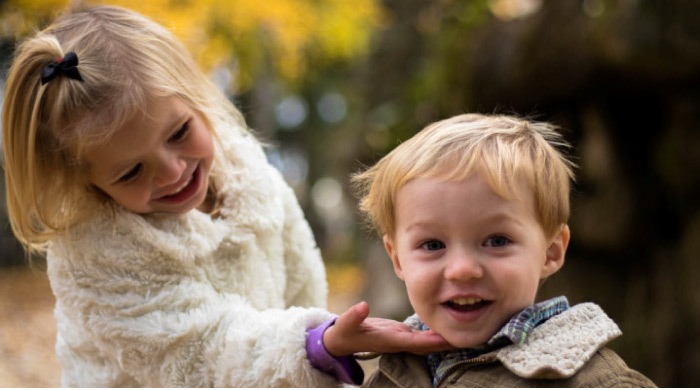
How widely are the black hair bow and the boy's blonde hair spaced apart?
0.82 m

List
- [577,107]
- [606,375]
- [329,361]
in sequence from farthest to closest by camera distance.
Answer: [577,107] < [329,361] < [606,375]

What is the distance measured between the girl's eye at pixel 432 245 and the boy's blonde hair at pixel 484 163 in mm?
130

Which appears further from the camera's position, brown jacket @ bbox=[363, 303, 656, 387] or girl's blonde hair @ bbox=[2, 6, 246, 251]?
girl's blonde hair @ bbox=[2, 6, 246, 251]

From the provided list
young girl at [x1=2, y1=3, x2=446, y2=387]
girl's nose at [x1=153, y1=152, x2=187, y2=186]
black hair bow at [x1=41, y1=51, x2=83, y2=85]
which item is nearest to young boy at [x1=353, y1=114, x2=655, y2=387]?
young girl at [x1=2, y1=3, x2=446, y2=387]

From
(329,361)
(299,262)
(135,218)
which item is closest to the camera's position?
(329,361)

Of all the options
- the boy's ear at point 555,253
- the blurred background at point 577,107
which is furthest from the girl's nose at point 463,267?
the blurred background at point 577,107

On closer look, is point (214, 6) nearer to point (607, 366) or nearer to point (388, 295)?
point (388, 295)

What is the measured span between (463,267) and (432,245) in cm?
11

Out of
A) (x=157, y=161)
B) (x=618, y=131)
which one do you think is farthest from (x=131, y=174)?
(x=618, y=131)

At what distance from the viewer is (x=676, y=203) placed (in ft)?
17.9

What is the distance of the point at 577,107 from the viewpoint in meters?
5.92

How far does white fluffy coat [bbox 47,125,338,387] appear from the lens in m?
1.97

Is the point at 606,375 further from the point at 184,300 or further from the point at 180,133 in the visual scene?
the point at 180,133

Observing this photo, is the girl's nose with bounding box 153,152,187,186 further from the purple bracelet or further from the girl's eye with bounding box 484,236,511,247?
the girl's eye with bounding box 484,236,511,247
